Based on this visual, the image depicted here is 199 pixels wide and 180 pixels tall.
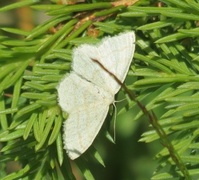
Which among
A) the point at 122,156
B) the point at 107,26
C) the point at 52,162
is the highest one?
the point at 107,26

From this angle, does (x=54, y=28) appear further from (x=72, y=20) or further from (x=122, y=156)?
(x=122, y=156)

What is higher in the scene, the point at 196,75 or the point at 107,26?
the point at 107,26

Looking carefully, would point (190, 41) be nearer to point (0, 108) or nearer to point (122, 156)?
point (0, 108)

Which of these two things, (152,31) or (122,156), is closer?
(152,31)

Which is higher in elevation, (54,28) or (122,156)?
(54,28)

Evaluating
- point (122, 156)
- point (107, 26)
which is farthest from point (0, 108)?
point (122, 156)

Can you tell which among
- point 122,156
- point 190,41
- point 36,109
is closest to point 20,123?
point 36,109
